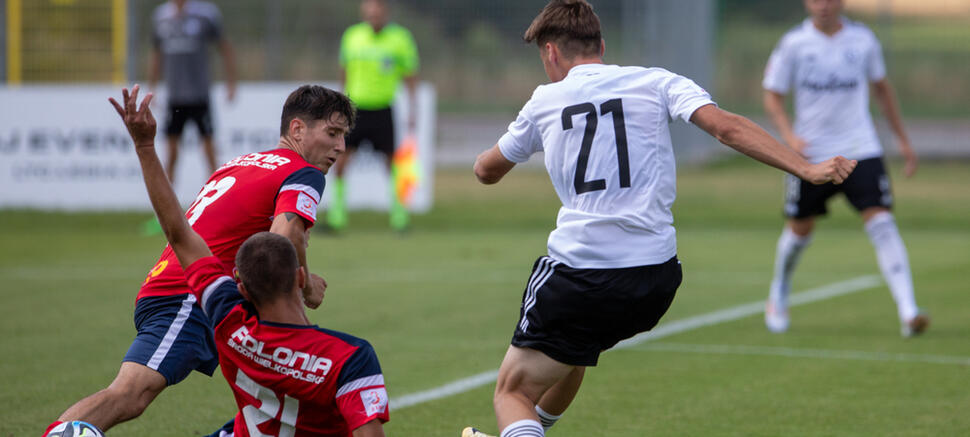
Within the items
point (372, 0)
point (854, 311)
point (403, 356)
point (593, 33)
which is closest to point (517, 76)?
point (372, 0)

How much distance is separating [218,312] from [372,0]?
1093 centimetres

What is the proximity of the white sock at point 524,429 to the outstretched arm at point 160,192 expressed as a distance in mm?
1174

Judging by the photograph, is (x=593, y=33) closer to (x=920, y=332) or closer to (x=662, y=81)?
(x=662, y=81)

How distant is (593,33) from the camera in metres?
4.46

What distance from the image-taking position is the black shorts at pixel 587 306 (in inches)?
168

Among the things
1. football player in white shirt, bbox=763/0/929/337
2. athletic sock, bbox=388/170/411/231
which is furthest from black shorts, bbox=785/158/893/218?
athletic sock, bbox=388/170/411/231

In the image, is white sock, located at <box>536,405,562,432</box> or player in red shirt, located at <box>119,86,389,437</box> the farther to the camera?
white sock, located at <box>536,405,562,432</box>

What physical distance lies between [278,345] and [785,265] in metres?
5.28

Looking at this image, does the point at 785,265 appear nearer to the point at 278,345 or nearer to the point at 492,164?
the point at 492,164

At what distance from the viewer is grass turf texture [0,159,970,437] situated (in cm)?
585

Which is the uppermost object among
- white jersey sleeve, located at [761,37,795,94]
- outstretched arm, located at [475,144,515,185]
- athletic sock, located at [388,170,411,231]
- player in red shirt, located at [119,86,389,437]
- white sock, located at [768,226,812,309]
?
white jersey sleeve, located at [761,37,795,94]

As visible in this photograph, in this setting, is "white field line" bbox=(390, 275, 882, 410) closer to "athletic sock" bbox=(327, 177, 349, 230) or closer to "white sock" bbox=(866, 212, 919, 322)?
"white sock" bbox=(866, 212, 919, 322)

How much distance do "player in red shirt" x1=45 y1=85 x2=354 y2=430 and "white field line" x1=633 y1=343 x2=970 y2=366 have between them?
11.8 feet

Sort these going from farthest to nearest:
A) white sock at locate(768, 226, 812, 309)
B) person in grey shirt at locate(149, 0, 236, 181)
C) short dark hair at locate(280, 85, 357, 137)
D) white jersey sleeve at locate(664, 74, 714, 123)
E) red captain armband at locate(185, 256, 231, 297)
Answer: person in grey shirt at locate(149, 0, 236, 181)
white sock at locate(768, 226, 812, 309)
short dark hair at locate(280, 85, 357, 137)
white jersey sleeve at locate(664, 74, 714, 123)
red captain armband at locate(185, 256, 231, 297)
